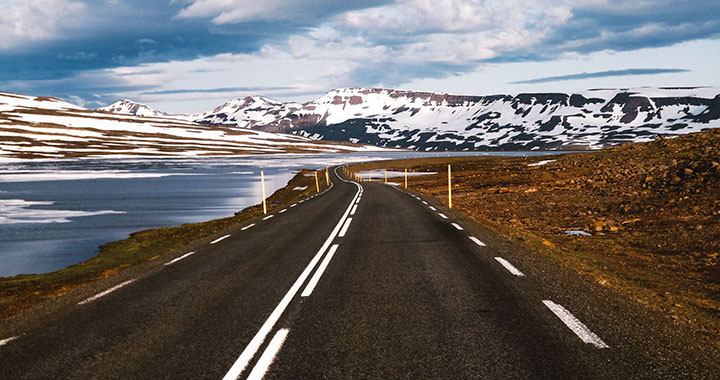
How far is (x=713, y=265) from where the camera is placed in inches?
499

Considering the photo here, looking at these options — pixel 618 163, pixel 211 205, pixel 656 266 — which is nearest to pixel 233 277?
pixel 656 266

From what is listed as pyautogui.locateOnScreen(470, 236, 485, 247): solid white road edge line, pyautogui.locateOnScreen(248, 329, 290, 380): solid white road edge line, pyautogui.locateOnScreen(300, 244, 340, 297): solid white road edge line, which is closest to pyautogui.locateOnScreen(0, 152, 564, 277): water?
pyautogui.locateOnScreen(300, 244, 340, 297): solid white road edge line

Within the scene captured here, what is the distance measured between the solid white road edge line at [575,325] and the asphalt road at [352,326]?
0.10 feet

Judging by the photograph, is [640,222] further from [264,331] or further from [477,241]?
[264,331]

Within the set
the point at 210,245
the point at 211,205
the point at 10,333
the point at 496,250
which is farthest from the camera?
the point at 211,205

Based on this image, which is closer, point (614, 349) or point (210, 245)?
point (614, 349)

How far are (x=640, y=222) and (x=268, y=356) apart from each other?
17.9 m

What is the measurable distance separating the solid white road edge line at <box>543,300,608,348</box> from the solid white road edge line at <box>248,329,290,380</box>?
3680mm

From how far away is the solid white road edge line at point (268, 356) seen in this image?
538 centimetres

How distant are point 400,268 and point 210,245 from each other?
699 cm

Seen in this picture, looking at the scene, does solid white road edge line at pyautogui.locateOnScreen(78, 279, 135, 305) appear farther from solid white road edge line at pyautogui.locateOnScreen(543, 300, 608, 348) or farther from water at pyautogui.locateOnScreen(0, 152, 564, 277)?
water at pyautogui.locateOnScreen(0, 152, 564, 277)

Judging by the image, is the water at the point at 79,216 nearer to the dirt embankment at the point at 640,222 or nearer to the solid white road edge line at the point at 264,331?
the solid white road edge line at the point at 264,331

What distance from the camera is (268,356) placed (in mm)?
5867

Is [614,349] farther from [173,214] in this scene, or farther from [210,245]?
[173,214]
